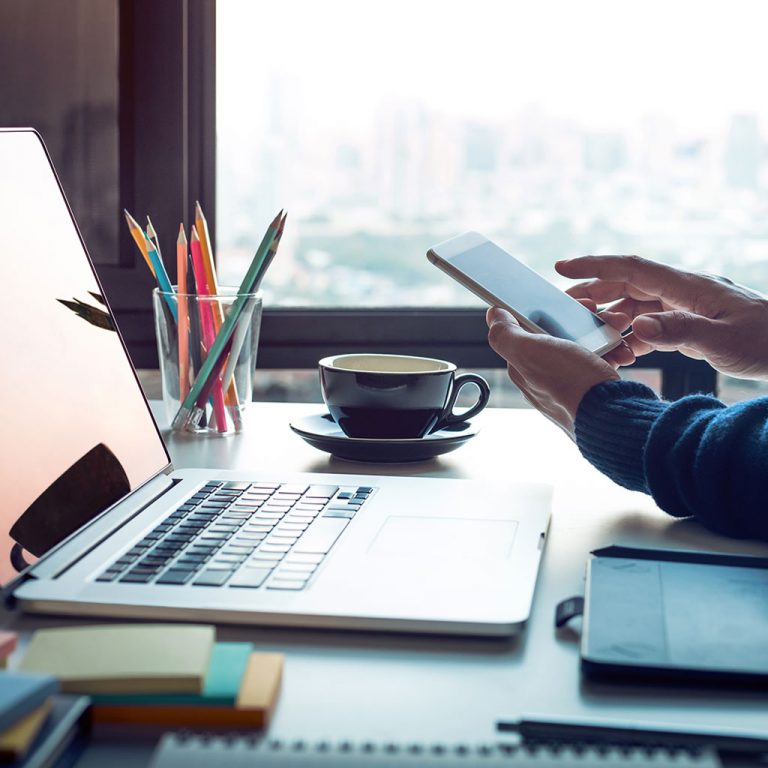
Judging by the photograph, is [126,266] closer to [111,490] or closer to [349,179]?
[349,179]

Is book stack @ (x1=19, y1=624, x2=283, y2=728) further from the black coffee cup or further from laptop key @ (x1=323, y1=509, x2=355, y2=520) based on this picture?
the black coffee cup

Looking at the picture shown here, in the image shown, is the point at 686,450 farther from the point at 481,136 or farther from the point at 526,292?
the point at 481,136

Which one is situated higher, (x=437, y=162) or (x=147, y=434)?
(x=437, y=162)

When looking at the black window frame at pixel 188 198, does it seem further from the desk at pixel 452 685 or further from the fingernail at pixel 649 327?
the desk at pixel 452 685

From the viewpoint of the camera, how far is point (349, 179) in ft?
5.14

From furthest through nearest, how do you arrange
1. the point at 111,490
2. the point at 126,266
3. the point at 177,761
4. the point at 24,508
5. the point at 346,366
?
the point at 126,266
the point at 346,366
the point at 111,490
the point at 24,508
the point at 177,761

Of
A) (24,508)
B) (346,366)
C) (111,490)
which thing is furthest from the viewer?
(346,366)

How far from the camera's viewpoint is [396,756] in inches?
12.9

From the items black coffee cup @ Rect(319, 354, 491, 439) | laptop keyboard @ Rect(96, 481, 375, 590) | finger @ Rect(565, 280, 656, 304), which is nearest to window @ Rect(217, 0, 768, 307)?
finger @ Rect(565, 280, 656, 304)

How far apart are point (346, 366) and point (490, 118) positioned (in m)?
0.71

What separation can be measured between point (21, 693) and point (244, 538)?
0.25m

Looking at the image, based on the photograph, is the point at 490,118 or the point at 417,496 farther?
the point at 490,118

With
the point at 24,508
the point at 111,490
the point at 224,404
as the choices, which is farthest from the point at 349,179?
the point at 24,508

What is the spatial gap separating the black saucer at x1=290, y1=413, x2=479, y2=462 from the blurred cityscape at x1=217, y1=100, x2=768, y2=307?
68 centimetres
